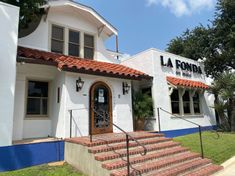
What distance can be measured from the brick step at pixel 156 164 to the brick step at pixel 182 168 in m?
0.17

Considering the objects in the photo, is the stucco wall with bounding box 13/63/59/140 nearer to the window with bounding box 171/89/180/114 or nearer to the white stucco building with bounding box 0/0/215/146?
the white stucco building with bounding box 0/0/215/146

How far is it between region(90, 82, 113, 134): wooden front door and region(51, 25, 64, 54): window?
3.29 m

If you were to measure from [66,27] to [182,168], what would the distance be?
9.74 m

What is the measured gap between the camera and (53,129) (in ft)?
33.4

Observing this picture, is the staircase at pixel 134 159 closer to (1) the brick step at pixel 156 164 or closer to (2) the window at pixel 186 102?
(1) the brick step at pixel 156 164

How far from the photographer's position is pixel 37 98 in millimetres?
10500

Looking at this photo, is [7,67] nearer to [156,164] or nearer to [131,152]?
[131,152]

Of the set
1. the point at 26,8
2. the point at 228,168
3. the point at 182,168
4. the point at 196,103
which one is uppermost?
the point at 26,8

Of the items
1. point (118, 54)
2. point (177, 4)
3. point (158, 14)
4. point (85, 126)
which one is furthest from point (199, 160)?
point (158, 14)

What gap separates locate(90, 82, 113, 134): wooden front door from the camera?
10438mm

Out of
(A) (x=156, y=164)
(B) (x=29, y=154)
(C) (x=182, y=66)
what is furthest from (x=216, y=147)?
(B) (x=29, y=154)

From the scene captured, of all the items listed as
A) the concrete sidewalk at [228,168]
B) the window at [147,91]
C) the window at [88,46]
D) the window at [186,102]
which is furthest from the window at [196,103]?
the window at [88,46]

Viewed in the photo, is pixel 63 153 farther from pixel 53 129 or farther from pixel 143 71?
pixel 143 71

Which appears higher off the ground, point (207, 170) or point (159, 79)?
point (159, 79)
